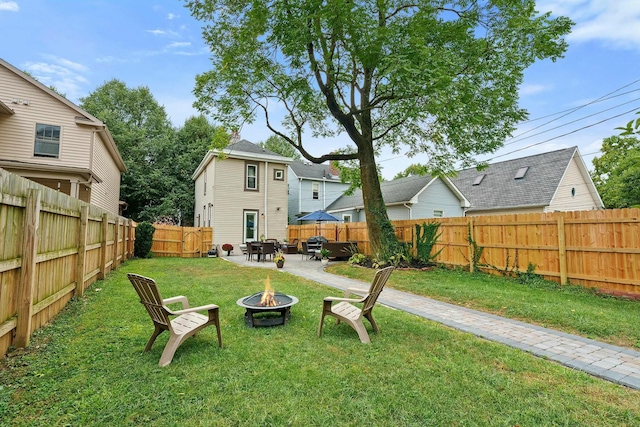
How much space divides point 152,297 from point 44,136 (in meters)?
14.5

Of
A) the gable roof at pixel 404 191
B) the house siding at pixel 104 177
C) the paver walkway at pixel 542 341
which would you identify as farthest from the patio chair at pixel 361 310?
the gable roof at pixel 404 191

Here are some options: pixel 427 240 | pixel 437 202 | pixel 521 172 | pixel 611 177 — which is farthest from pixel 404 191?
pixel 611 177

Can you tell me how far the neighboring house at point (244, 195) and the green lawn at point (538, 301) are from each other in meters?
10.8

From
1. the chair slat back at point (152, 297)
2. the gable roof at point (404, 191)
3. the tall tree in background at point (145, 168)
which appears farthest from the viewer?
the tall tree in background at point (145, 168)

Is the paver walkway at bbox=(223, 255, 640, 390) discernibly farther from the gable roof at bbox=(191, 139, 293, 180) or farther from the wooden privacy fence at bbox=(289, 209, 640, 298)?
the gable roof at bbox=(191, 139, 293, 180)

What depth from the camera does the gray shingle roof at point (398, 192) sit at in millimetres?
19250

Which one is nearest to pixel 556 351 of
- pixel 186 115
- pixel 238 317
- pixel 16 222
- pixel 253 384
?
pixel 253 384

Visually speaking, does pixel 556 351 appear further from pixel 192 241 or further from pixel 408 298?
pixel 192 241

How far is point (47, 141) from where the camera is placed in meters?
13.2

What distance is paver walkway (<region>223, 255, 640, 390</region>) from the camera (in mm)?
3367

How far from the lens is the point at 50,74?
2486 cm

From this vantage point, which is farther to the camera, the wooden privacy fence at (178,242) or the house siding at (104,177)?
the wooden privacy fence at (178,242)

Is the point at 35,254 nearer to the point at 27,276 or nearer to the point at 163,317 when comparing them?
the point at 27,276

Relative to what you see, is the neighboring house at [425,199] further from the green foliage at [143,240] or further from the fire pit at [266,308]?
the fire pit at [266,308]
